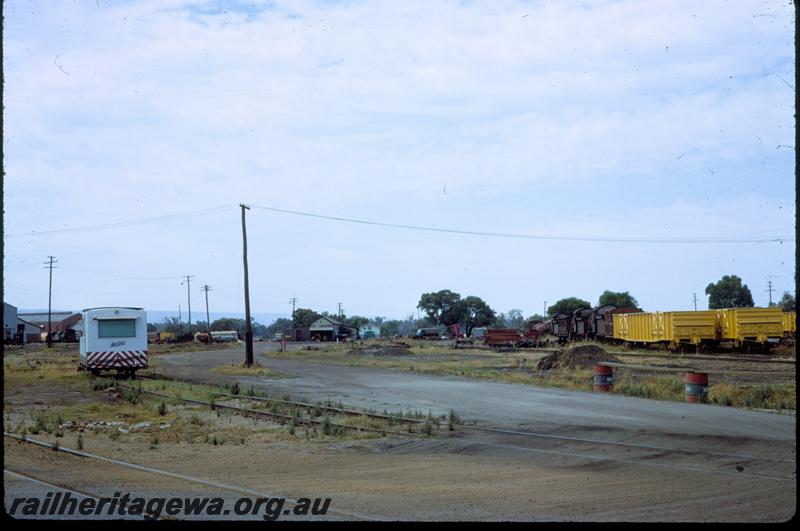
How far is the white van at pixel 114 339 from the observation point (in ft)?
104

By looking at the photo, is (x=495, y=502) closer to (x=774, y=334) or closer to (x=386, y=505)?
(x=386, y=505)

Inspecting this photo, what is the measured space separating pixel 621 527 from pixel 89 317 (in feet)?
93.3

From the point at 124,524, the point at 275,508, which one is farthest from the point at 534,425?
the point at 124,524

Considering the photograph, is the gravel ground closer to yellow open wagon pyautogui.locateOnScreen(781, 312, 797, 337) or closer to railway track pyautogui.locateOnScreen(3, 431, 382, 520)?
railway track pyautogui.locateOnScreen(3, 431, 382, 520)

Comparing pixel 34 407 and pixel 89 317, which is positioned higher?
pixel 89 317

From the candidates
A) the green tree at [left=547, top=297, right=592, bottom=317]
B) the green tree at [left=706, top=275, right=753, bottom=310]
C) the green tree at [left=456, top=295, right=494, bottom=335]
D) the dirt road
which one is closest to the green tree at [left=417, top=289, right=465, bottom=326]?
the green tree at [left=456, top=295, right=494, bottom=335]

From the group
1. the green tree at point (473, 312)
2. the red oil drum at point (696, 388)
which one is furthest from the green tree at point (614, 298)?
the red oil drum at point (696, 388)

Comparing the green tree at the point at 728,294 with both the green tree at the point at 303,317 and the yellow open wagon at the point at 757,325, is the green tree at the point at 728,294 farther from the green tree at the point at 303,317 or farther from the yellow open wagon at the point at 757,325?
the green tree at the point at 303,317

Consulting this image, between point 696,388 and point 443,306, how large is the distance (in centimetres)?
12309

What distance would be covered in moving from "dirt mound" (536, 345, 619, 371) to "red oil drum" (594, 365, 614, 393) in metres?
11.2

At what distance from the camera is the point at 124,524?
7320 millimetres

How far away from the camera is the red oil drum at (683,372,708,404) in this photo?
2072 centimetres

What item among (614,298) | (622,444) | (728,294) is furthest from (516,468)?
(614,298)

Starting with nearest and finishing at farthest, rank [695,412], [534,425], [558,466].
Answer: [558,466]
[534,425]
[695,412]
